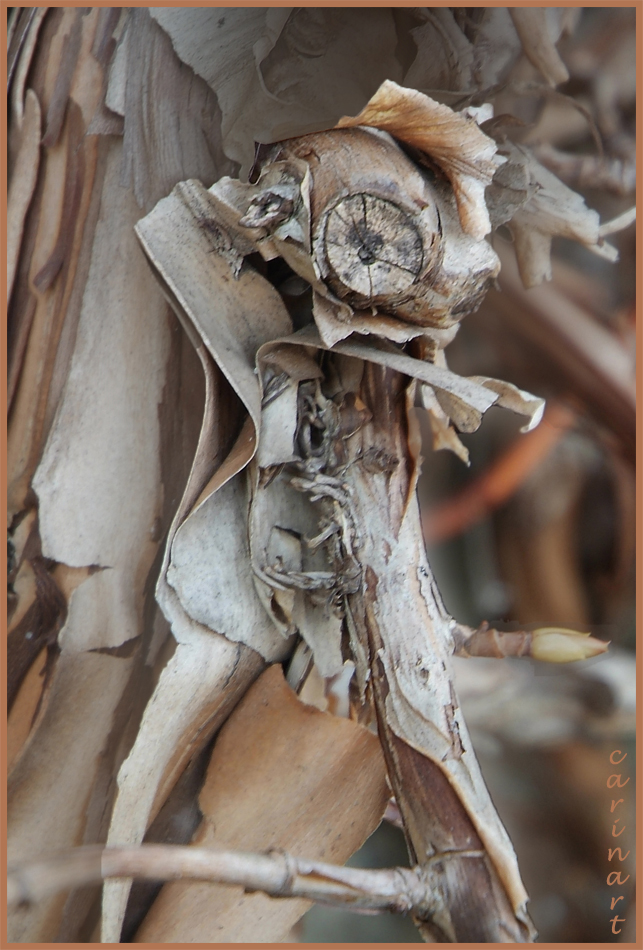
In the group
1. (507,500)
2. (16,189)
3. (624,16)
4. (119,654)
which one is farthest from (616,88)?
(119,654)

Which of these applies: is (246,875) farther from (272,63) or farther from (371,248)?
(272,63)

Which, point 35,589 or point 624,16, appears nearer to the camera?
point 35,589

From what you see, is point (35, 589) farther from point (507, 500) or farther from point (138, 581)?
point (507, 500)

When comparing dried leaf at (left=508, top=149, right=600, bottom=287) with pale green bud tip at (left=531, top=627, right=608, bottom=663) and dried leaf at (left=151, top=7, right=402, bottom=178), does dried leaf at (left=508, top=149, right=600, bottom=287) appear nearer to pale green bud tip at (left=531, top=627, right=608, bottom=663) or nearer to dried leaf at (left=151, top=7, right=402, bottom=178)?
dried leaf at (left=151, top=7, right=402, bottom=178)

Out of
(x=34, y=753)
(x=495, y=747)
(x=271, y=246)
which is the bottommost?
(x=495, y=747)

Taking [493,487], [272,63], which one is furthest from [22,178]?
[493,487]

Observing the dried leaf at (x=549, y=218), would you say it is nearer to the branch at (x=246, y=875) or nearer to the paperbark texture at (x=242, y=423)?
the paperbark texture at (x=242, y=423)

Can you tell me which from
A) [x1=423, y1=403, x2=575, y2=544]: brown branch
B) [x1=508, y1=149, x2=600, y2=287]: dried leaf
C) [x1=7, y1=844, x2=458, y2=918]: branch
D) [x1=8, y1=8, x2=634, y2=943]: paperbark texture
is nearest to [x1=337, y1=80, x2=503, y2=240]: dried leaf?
[x1=8, y1=8, x2=634, y2=943]: paperbark texture
